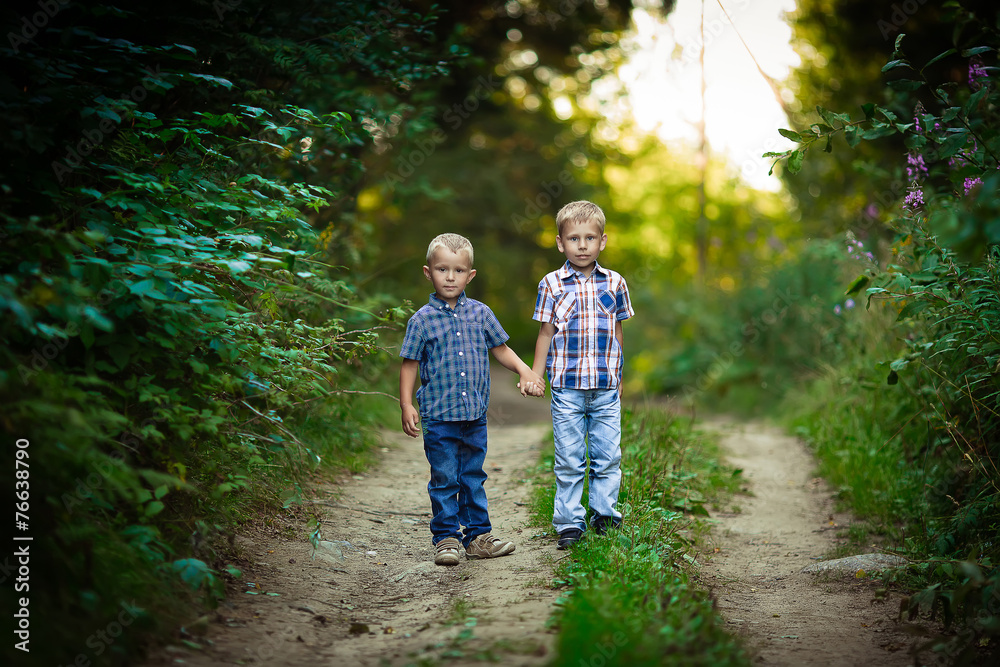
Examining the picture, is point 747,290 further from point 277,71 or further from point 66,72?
point 66,72

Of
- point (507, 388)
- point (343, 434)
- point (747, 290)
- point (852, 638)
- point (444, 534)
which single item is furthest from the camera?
point (507, 388)

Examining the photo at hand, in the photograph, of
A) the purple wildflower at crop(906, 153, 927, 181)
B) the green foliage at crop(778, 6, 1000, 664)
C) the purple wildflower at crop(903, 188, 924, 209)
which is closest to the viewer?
the green foliage at crop(778, 6, 1000, 664)

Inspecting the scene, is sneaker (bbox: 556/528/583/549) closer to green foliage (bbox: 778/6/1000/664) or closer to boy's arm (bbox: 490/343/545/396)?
boy's arm (bbox: 490/343/545/396)

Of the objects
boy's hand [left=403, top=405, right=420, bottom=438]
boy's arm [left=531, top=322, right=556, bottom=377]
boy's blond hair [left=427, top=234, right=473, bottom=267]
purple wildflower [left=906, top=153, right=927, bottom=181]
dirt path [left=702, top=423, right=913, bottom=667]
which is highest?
purple wildflower [left=906, top=153, right=927, bottom=181]

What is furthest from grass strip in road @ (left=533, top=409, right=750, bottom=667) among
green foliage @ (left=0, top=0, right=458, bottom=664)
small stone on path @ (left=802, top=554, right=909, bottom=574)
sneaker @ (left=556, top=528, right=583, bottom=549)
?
green foliage @ (left=0, top=0, right=458, bottom=664)

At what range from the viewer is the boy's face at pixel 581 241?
420 cm

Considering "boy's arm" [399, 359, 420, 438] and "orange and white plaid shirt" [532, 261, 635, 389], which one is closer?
"boy's arm" [399, 359, 420, 438]

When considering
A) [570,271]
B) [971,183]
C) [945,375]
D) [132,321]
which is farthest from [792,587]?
[132,321]

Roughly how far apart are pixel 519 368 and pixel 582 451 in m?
0.58

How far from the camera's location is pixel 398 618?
338cm

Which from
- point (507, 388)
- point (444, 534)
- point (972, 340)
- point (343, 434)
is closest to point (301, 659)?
point (444, 534)

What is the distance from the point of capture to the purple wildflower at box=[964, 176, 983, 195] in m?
4.26

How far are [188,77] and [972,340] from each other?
440 cm

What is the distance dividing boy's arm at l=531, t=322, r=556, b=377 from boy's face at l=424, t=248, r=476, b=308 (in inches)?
20.9
